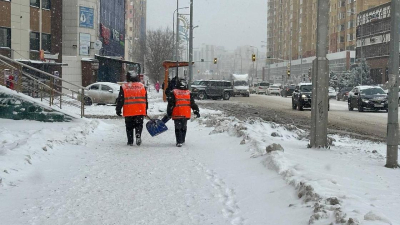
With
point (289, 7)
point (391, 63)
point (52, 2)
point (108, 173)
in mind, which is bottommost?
point (108, 173)

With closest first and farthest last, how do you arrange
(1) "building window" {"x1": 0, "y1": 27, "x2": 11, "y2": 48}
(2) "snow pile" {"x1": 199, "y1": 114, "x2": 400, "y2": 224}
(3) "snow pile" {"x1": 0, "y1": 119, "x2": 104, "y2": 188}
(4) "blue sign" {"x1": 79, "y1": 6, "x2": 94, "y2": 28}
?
(2) "snow pile" {"x1": 199, "y1": 114, "x2": 400, "y2": 224}, (3) "snow pile" {"x1": 0, "y1": 119, "x2": 104, "y2": 188}, (1) "building window" {"x1": 0, "y1": 27, "x2": 11, "y2": 48}, (4) "blue sign" {"x1": 79, "y1": 6, "x2": 94, "y2": 28}

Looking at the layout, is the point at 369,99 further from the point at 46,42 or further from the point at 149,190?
the point at 46,42

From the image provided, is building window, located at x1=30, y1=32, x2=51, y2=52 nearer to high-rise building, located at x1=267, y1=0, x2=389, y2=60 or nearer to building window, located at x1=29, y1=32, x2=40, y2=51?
building window, located at x1=29, y1=32, x2=40, y2=51

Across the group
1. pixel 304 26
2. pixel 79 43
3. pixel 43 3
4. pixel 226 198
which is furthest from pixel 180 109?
pixel 304 26

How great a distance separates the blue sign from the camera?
170ft

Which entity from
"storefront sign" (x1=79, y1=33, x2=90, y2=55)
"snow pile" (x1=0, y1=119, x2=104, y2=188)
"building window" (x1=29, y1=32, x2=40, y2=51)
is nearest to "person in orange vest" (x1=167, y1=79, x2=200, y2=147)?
"snow pile" (x1=0, y1=119, x2=104, y2=188)

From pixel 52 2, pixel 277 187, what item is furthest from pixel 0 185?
pixel 52 2

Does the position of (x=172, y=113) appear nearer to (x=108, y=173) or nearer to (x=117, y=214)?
(x=108, y=173)

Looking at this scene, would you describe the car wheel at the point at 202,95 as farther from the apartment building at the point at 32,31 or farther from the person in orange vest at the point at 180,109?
the person in orange vest at the point at 180,109

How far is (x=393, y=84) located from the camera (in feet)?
28.2

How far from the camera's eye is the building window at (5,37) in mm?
40281

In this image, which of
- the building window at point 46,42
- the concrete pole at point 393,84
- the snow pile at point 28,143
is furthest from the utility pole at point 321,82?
the building window at point 46,42

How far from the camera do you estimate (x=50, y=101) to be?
15953mm

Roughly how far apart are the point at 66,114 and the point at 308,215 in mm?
11411
